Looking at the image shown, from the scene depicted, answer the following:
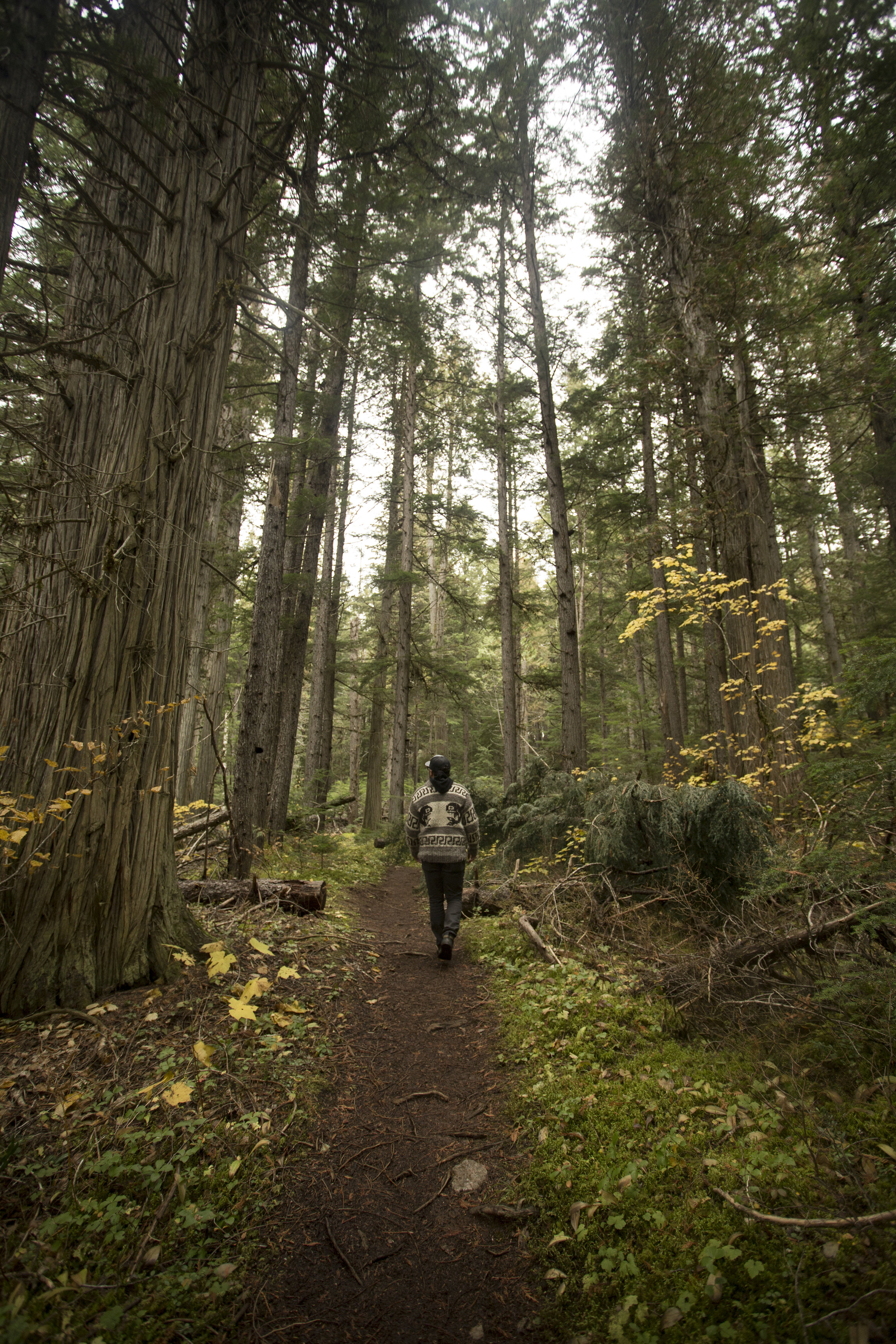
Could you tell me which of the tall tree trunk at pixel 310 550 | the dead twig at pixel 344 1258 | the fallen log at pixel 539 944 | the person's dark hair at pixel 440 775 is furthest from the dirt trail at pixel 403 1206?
the tall tree trunk at pixel 310 550

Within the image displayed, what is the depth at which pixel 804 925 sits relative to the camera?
11.5ft

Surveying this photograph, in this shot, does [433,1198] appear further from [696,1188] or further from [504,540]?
[504,540]

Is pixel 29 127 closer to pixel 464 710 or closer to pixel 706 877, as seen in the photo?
pixel 706 877

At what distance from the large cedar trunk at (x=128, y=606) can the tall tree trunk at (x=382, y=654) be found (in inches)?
429

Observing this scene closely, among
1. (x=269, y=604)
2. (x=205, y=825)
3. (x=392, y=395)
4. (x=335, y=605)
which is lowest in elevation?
(x=205, y=825)

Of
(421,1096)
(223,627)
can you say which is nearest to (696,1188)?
(421,1096)

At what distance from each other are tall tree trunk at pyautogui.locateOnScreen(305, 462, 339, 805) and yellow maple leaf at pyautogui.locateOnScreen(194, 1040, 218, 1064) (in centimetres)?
974

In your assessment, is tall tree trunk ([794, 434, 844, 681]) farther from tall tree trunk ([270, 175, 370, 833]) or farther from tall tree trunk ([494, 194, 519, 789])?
tall tree trunk ([270, 175, 370, 833])

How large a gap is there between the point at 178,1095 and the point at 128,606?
109 inches

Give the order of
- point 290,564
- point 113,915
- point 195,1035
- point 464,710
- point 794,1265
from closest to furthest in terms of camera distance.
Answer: point 794,1265 < point 195,1035 < point 113,915 < point 290,564 < point 464,710

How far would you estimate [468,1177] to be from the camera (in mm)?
2732

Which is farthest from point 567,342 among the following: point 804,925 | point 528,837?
point 804,925

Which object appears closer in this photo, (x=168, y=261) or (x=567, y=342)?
(x=168, y=261)

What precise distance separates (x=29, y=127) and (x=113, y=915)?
159 inches
